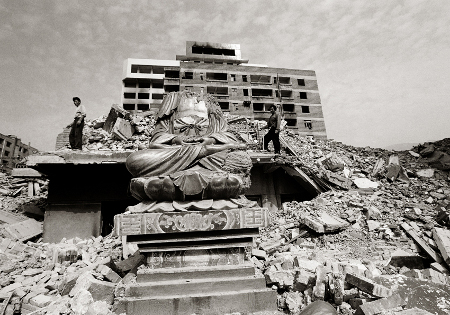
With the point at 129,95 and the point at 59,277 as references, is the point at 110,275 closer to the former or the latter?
the point at 59,277

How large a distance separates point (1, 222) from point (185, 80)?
81.3 ft

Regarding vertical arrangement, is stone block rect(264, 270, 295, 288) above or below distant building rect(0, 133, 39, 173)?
below

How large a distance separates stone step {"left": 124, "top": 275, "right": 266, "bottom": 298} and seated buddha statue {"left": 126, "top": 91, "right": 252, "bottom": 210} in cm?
95

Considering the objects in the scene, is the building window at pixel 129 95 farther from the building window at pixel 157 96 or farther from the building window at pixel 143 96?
the building window at pixel 157 96

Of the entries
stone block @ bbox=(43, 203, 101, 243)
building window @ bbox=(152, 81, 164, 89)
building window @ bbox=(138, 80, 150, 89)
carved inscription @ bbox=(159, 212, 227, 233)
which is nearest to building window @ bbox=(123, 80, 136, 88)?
building window @ bbox=(138, 80, 150, 89)

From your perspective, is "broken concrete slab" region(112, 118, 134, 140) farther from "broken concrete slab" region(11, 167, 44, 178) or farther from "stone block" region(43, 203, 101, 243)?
"stone block" region(43, 203, 101, 243)

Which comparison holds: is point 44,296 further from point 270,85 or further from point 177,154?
point 270,85

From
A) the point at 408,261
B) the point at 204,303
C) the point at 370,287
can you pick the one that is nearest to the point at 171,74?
the point at 408,261

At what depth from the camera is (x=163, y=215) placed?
9.84 feet

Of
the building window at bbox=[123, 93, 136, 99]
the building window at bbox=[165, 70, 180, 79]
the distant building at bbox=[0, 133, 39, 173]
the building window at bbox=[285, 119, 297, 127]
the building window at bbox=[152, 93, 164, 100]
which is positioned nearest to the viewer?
the distant building at bbox=[0, 133, 39, 173]

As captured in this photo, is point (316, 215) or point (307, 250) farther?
point (316, 215)

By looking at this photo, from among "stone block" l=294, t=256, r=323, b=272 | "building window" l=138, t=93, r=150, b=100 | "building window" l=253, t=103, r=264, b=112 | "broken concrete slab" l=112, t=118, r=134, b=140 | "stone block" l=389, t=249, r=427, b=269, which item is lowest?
"stone block" l=389, t=249, r=427, b=269

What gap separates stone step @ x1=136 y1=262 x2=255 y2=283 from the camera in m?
2.87

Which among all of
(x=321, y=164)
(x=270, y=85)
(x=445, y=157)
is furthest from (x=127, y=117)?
(x=270, y=85)
